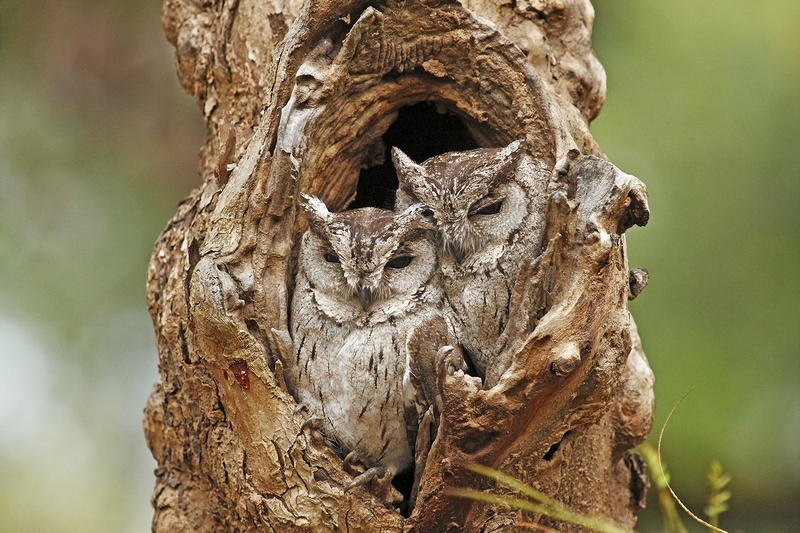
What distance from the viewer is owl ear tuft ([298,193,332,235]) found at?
8.00ft

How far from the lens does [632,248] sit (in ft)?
14.9

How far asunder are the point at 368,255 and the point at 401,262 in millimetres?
202

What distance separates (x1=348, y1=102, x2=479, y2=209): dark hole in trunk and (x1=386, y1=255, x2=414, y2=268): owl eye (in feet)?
2.25

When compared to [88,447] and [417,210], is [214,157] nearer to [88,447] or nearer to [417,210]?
[417,210]

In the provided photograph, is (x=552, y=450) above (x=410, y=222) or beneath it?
beneath

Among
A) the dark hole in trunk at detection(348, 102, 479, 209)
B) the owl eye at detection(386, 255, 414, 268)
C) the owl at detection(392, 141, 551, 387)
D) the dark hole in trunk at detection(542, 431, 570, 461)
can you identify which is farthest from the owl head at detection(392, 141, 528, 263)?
the dark hole in trunk at detection(542, 431, 570, 461)

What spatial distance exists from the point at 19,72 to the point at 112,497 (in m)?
2.75

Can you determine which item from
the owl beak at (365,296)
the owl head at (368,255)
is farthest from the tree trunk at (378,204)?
the owl beak at (365,296)

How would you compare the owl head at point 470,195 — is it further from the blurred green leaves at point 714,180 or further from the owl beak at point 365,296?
the blurred green leaves at point 714,180

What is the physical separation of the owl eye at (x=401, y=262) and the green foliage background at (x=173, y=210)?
225cm

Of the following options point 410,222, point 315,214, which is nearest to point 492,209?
point 410,222

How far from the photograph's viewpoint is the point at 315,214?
8.03 ft

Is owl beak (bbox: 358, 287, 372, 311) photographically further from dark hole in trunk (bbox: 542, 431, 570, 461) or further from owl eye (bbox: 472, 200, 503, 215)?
dark hole in trunk (bbox: 542, 431, 570, 461)

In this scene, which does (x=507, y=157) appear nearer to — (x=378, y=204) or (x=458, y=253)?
(x=458, y=253)
